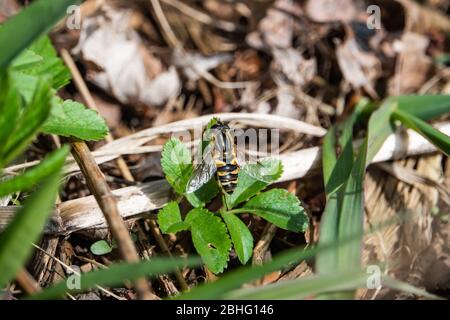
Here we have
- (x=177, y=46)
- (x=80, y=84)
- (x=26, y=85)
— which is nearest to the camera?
(x=26, y=85)

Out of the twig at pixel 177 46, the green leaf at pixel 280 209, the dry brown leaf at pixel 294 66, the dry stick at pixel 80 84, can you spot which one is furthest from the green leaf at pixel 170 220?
the dry brown leaf at pixel 294 66

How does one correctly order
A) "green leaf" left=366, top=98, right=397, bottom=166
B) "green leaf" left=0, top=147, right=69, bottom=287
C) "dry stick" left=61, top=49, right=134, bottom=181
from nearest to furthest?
"green leaf" left=0, top=147, right=69, bottom=287, "green leaf" left=366, top=98, right=397, bottom=166, "dry stick" left=61, top=49, right=134, bottom=181

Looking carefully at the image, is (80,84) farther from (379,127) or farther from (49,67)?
(379,127)

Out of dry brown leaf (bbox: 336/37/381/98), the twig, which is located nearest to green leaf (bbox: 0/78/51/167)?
the twig

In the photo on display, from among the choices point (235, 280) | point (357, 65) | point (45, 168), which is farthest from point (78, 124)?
point (357, 65)

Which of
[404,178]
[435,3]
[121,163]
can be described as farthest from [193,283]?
[435,3]

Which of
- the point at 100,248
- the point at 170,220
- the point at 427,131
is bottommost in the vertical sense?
the point at 100,248

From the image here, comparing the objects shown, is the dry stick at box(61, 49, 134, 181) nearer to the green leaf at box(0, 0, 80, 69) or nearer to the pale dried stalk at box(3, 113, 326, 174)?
the pale dried stalk at box(3, 113, 326, 174)
